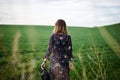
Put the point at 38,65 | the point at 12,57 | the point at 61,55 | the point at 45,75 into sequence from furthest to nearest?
the point at 38,65
the point at 61,55
the point at 45,75
the point at 12,57

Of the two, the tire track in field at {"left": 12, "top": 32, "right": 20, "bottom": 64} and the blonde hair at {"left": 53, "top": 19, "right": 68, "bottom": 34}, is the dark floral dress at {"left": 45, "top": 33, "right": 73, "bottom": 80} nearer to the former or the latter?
the blonde hair at {"left": 53, "top": 19, "right": 68, "bottom": 34}

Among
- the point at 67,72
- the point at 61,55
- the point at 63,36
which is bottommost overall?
the point at 67,72

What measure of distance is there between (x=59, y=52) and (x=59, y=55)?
0.04m

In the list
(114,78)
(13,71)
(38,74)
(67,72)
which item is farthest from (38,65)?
(13,71)

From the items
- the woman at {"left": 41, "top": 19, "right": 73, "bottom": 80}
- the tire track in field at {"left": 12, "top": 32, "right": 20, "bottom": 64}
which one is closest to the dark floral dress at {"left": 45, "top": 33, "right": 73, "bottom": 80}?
the woman at {"left": 41, "top": 19, "right": 73, "bottom": 80}

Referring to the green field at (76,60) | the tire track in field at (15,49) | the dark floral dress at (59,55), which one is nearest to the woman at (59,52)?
the dark floral dress at (59,55)

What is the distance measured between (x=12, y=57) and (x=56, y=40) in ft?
5.45

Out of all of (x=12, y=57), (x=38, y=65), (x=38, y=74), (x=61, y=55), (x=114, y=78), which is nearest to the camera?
(x=12, y=57)

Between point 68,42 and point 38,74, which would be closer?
point 68,42

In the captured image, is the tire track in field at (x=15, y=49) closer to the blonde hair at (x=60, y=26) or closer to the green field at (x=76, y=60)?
the green field at (x=76, y=60)

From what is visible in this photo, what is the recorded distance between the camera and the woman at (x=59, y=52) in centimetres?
283

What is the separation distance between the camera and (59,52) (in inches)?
111

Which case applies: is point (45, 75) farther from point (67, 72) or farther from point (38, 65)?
point (38, 65)

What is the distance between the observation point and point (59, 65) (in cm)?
288
